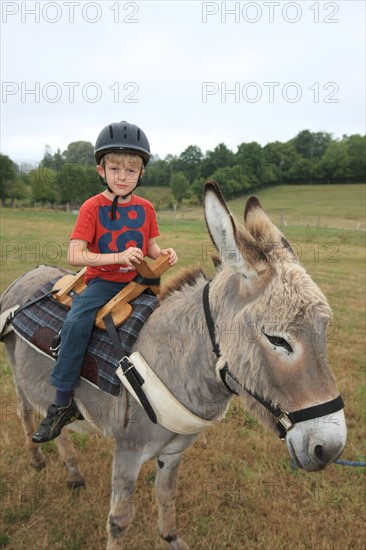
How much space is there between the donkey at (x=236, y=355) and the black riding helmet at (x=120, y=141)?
0.92m

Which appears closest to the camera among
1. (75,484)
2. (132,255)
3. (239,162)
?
(132,255)

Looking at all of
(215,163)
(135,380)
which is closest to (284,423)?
(135,380)

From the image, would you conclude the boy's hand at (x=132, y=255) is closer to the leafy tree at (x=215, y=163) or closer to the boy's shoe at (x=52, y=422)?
the boy's shoe at (x=52, y=422)

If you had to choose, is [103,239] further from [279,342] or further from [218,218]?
[279,342]

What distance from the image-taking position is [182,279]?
2.60 meters

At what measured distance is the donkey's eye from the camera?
1729mm

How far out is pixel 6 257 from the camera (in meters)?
15.6

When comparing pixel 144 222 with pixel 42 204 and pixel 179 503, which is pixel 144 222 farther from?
pixel 42 204

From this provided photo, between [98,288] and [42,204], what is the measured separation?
225ft

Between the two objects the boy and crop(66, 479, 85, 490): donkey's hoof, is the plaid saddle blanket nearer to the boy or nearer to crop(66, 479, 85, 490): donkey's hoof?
the boy

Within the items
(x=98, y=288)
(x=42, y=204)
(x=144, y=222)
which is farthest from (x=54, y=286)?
(x=42, y=204)

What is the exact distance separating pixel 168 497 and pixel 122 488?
68 cm

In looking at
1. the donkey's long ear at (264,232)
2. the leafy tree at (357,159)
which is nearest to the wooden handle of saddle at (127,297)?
the donkey's long ear at (264,232)

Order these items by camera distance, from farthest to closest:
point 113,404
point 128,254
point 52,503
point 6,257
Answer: point 6,257
point 52,503
point 113,404
point 128,254
